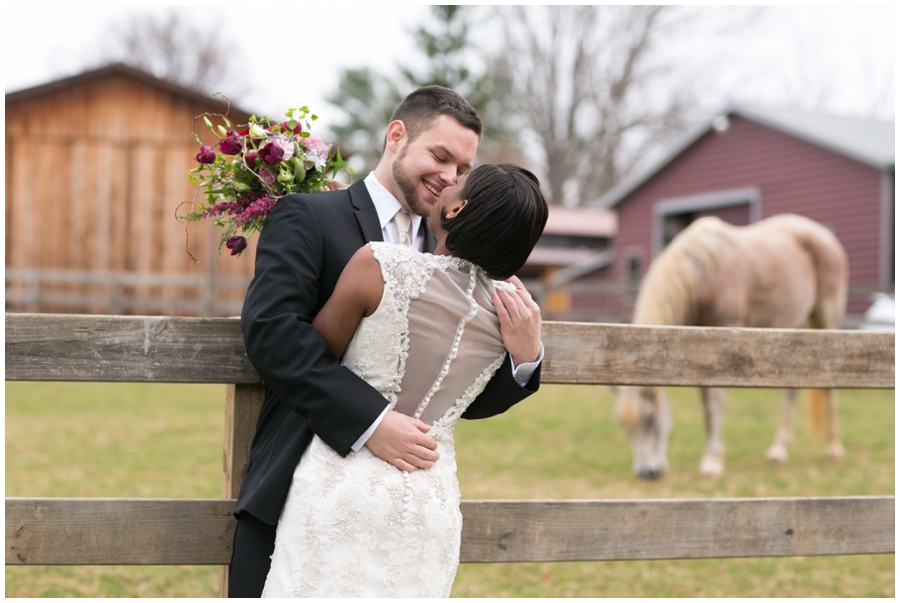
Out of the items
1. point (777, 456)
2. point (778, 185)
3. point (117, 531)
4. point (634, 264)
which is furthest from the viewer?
point (634, 264)

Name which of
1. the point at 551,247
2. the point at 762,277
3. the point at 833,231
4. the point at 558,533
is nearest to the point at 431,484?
the point at 558,533

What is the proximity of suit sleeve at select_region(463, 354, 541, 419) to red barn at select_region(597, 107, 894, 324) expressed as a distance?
Answer: 12.6 m

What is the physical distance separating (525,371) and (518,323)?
147 millimetres

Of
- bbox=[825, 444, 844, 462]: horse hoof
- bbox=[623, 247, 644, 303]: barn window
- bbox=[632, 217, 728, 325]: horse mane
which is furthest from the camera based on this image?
bbox=[623, 247, 644, 303]: barn window

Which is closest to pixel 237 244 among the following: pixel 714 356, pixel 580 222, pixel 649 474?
pixel 714 356

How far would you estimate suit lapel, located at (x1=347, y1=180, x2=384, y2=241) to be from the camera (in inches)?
77.4

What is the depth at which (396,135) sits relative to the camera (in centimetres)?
215

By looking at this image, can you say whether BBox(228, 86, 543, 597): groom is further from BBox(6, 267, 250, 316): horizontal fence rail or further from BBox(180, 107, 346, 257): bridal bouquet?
BBox(6, 267, 250, 316): horizontal fence rail

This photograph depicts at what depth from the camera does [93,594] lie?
11.7 ft

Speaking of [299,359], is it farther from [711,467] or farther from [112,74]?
[112,74]

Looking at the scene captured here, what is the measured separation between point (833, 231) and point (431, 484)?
15883 millimetres

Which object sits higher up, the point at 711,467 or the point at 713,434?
the point at 713,434

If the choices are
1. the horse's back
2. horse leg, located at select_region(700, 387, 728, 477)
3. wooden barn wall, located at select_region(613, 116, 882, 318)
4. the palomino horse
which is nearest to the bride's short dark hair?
the palomino horse

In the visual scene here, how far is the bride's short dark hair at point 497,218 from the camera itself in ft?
5.51
